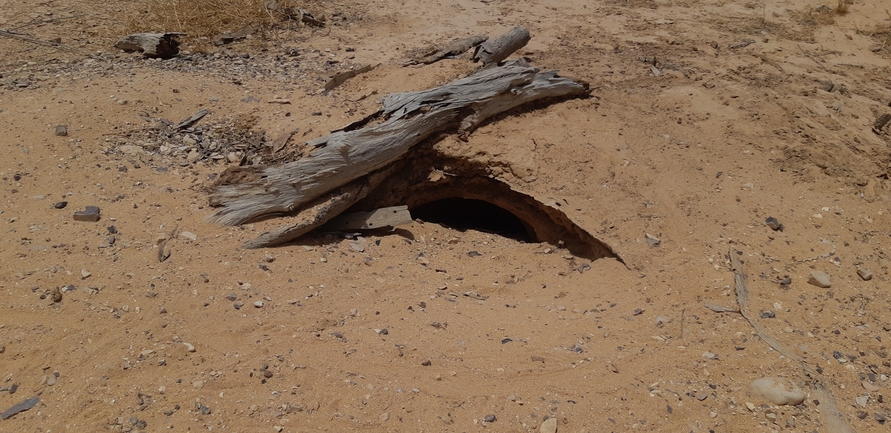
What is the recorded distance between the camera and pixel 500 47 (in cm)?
593

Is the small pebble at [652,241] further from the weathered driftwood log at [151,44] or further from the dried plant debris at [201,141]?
the weathered driftwood log at [151,44]

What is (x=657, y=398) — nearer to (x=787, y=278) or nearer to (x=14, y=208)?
(x=787, y=278)

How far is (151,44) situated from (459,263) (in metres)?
3.95

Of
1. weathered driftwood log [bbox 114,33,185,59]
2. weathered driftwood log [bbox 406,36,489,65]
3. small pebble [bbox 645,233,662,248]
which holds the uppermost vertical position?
weathered driftwood log [bbox 114,33,185,59]

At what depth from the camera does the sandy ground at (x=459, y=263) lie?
2.86 m

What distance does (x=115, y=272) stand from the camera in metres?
3.37

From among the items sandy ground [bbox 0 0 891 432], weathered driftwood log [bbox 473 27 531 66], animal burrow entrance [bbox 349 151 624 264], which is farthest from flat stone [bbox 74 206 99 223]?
weathered driftwood log [bbox 473 27 531 66]

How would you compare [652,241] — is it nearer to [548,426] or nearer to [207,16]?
[548,426]

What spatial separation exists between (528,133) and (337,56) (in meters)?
2.45

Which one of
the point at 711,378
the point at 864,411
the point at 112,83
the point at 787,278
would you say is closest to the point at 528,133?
the point at 787,278

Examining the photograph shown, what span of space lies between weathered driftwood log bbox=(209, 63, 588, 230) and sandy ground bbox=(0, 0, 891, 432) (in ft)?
0.60

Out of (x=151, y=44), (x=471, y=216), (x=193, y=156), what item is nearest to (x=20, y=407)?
(x=193, y=156)

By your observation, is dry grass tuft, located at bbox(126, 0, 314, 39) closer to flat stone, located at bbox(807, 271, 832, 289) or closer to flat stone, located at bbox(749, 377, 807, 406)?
flat stone, located at bbox(807, 271, 832, 289)

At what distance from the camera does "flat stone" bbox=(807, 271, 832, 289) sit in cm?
374
